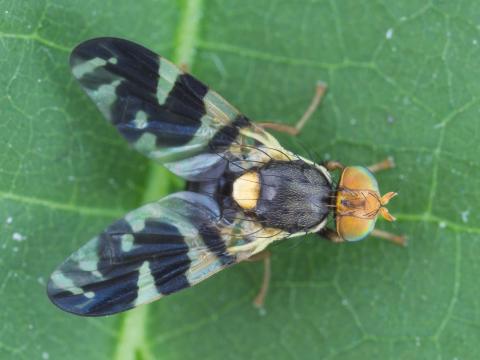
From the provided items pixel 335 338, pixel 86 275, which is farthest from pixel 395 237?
pixel 86 275

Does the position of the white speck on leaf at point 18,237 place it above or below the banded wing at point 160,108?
below

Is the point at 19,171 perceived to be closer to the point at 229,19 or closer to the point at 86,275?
the point at 86,275

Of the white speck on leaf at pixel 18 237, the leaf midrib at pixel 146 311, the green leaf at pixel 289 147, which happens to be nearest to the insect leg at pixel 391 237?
the green leaf at pixel 289 147

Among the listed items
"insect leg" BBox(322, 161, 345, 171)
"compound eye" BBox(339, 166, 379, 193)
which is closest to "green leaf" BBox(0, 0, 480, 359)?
"insect leg" BBox(322, 161, 345, 171)

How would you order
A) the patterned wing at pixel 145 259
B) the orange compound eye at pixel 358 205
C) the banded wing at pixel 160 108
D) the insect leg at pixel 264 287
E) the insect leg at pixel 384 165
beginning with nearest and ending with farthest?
the patterned wing at pixel 145 259
the banded wing at pixel 160 108
the orange compound eye at pixel 358 205
the insect leg at pixel 384 165
the insect leg at pixel 264 287

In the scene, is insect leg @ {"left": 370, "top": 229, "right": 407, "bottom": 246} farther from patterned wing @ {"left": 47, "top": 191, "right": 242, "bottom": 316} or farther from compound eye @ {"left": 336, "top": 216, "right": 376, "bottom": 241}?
patterned wing @ {"left": 47, "top": 191, "right": 242, "bottom": 316}

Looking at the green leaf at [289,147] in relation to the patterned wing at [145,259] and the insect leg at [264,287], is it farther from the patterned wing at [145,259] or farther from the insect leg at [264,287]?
the patterned wing at [145,259]
